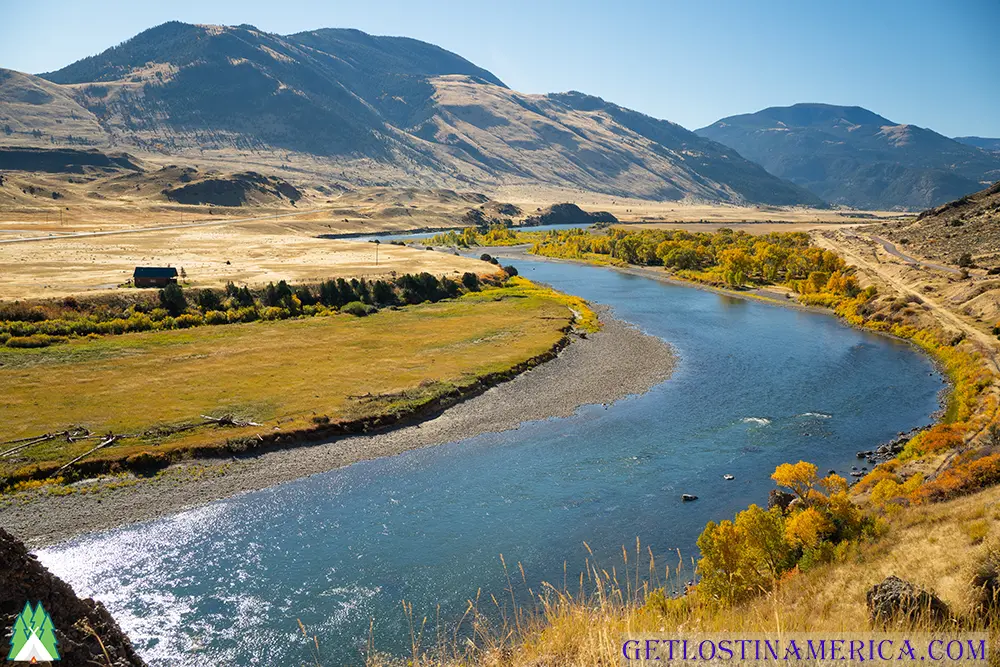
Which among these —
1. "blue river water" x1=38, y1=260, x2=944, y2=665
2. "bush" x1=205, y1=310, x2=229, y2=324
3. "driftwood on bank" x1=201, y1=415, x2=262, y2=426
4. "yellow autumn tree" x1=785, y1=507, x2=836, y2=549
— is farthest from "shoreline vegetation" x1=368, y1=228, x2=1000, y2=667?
"bush" x1=205, y1=310, x2=229, y2=324

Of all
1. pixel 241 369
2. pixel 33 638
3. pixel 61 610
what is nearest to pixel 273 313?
pixel 241 369

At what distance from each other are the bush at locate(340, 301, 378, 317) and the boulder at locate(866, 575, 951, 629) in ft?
240

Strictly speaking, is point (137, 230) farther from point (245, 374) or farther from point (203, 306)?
point (245, 374)

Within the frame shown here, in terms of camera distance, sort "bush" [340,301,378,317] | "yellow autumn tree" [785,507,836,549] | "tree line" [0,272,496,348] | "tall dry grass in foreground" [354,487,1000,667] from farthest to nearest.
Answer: "bush" [340,301,378,317]
"tree line" [0,272,496,348]
"yellow autumn tree" [785,507,836,549]
"tall dry grass in foreground" [354,487,1000,667]

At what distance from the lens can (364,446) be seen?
41.9 m

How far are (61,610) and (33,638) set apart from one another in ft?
4.66

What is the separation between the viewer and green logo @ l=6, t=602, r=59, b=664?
693cm

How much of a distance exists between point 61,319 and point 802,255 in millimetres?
124672

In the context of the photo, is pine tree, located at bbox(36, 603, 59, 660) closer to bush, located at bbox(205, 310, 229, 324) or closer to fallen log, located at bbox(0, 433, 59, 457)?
fallen log, located at bbox(0, 433, 59, 457)

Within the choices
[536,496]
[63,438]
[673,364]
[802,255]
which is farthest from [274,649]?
[802,255]

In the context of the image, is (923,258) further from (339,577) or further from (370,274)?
(339,577)

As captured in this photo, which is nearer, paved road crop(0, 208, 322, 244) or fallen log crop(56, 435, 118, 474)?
fallen log crop(56, 435, 118, 474)

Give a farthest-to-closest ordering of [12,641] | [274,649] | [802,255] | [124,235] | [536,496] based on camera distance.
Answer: [124,235]
[802,255]
[536,496]
[274,649]
[12,641]

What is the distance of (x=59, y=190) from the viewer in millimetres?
188500
